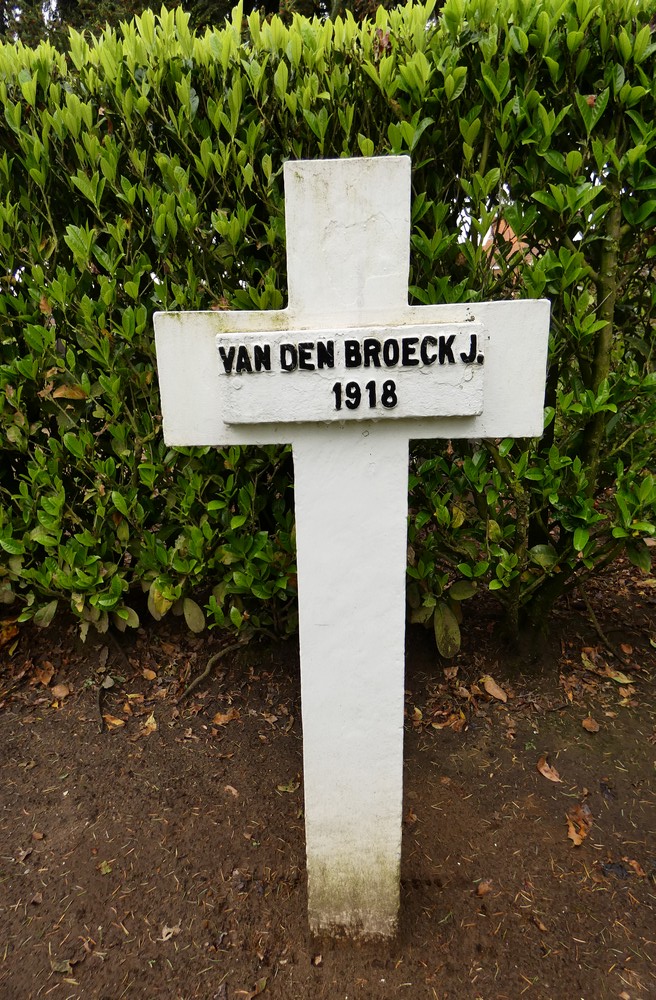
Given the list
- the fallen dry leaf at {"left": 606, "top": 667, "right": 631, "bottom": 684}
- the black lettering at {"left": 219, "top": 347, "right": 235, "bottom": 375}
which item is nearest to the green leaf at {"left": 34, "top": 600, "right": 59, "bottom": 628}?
the black lettering at {"left": 219, "top": 347, "right": 235, "bottom": 375}

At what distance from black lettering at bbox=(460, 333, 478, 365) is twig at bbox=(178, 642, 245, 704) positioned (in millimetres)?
2157

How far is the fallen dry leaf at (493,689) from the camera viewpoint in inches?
119

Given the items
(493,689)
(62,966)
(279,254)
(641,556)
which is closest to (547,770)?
(493,689)

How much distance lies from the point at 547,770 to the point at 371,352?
208 centimetres

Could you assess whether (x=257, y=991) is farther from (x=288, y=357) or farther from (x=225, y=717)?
(x=288, y=357)

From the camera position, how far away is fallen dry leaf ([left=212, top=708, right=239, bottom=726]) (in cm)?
300

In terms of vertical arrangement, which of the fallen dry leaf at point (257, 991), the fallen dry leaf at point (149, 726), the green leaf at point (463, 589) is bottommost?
the fallen dry leaf at point (149, 726)

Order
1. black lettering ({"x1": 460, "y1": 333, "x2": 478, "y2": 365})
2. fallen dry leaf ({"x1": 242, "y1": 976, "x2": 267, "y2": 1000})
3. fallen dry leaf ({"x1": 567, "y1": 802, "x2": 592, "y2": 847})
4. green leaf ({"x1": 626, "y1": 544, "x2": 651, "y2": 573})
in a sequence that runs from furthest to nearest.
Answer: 1. green leaf ({"x1": 626, "y1": 544, "x2": 651, "y2": 573})
2. fallen dry leaf ({"x1": 567, "y1": 802, "x2": 592, "y2": 847})
3. fallen dry leaf ({"x1": 242, "y1": 976, "x2": 267, "y2": 1000})
4. black lettering ({"x1": 460, "y1": 333, "x2": 478, "y2": 365})

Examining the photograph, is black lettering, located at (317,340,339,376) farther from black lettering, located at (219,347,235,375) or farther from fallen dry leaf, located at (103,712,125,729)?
fallen dry leaf, located at (103,712,125,729)

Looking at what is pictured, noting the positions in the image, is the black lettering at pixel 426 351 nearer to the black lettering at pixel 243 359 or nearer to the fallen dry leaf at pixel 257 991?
the black lettering at pixel 243 359

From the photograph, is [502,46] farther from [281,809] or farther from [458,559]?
[281,809]

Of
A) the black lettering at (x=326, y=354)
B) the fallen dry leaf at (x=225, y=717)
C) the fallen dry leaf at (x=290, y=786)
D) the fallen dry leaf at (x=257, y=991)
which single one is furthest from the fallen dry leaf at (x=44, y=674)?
the black lettering at (x=326, y=354)

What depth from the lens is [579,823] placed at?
2.45m

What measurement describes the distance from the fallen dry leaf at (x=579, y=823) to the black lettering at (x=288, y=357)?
2.10 meters
